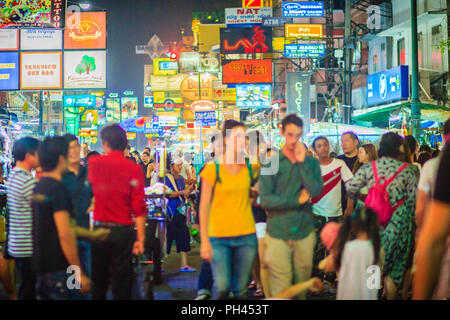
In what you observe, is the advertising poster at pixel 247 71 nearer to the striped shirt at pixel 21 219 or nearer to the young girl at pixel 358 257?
the striped shirt at pixel 21 219

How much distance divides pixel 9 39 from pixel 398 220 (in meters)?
14.0

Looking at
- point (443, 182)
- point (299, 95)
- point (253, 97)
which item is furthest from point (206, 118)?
point (443, 182)

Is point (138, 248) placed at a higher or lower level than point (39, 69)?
lower

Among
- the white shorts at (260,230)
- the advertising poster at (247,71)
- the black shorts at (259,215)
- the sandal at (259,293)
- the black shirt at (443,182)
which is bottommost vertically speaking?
the sandal at (259,293)

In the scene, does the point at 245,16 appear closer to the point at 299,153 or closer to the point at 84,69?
the point at 84,69

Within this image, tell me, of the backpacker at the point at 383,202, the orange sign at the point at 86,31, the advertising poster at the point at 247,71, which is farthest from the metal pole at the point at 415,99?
the advertising poster at the point at 247,71

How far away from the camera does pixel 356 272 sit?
510cm

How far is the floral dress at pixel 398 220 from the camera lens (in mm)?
6410

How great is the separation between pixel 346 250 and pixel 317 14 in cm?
2201

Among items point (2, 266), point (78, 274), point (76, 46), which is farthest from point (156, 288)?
point (76, 46)

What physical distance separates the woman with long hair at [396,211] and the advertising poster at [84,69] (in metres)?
12.1

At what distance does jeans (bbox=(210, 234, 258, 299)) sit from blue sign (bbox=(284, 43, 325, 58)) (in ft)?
72.0
